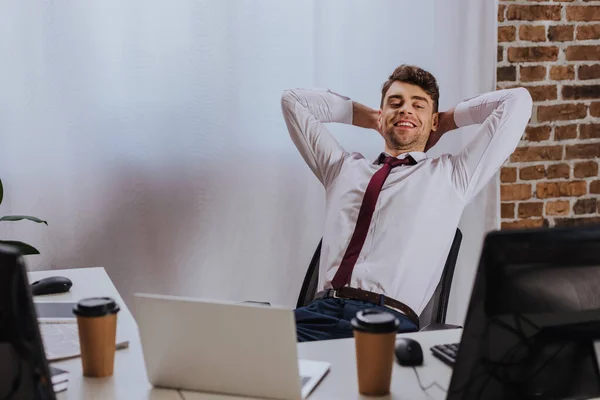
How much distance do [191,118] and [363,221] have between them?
0.77 metres

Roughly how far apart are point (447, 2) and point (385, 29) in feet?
0.89

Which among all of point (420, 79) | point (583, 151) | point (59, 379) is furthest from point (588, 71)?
point (59, 379)

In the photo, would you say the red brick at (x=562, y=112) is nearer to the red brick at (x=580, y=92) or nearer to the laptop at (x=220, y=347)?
the red brick at (x=580, y=92)

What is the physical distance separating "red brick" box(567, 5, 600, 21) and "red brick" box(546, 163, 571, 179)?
0.59 metres

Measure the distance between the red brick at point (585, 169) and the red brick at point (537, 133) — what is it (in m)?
0.19

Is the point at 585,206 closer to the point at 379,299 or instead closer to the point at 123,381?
the point at 379,299

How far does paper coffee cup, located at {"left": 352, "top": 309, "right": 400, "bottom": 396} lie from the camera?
1286 millimetres

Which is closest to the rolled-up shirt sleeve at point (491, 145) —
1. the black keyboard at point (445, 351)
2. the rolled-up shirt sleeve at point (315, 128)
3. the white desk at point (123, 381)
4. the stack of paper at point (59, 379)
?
the rolled-up shirt sleeve at point (315, 128)

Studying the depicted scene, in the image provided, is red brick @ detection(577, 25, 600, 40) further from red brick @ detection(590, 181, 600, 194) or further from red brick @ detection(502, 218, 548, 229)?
red brick @ detection(502, 218, 548, 229)

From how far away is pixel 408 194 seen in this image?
241cm

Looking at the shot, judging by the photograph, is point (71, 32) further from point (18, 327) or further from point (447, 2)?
point (18, 327)

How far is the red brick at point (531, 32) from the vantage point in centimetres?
309

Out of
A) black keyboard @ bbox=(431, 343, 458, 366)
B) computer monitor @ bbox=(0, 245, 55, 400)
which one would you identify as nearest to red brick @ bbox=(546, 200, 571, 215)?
black keyboard @ bbox=(431, 343, 458, 366)

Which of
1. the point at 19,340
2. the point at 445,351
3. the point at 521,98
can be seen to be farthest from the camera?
the point at 521,98
